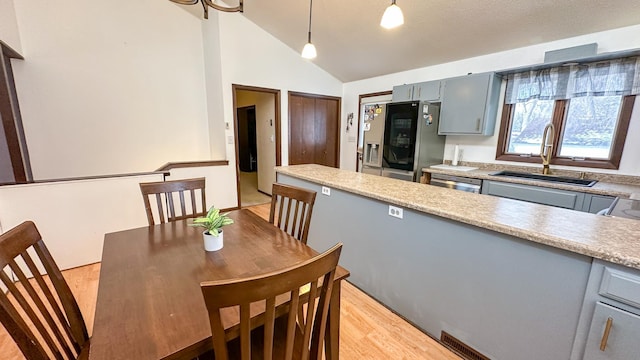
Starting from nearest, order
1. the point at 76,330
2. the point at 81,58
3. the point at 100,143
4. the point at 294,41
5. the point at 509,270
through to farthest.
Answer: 1. the point at 76,330
2. the point at 509,270
3. the point at 81,58
4. the point at 100,143
5. the point at 294,41

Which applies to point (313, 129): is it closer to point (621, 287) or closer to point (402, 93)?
point (402, 93)

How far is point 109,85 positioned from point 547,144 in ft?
18.5

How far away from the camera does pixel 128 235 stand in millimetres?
1483

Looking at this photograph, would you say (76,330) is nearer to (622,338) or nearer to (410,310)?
(410,310)

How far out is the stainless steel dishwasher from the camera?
289 cm

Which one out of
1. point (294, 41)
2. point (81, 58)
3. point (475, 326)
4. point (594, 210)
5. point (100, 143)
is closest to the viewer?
point (475, 326)

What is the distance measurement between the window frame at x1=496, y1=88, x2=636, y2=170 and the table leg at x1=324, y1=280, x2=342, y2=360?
10.6ft

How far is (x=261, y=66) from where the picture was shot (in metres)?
4.16

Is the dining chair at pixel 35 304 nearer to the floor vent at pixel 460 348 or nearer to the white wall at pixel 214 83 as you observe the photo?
the floor vent at pixel 460 348

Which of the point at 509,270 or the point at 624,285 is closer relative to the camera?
the point at 624,285

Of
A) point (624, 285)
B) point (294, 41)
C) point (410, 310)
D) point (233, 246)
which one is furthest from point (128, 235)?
point (294, 41)

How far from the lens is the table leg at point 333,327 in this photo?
1.04 metres

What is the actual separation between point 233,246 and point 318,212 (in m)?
1.21

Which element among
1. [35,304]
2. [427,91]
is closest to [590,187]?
[427,91]
